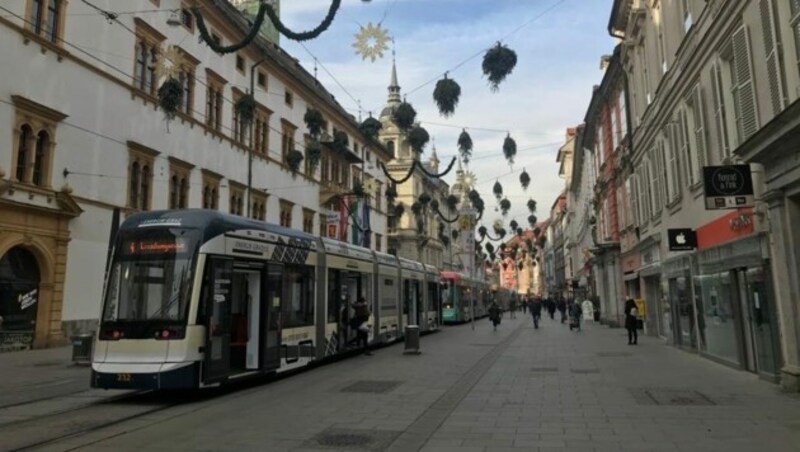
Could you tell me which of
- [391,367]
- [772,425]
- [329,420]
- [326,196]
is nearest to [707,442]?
[772,425]

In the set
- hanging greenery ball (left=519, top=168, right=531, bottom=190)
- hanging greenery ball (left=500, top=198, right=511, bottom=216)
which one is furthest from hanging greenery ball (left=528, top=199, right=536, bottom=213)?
hanging greenery ball (left=519, top=168, right=531, bottom=190)

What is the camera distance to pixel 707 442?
296 inches

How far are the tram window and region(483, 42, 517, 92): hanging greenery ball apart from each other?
6.29 metres

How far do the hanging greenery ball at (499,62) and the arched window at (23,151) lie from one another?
17.0m

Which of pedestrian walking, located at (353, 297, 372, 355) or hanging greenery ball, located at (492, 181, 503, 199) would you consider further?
hanging greenery ball, located at (492, 181, 503, 199)

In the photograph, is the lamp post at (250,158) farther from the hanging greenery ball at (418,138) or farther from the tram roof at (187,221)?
the tram roof at (187,221)

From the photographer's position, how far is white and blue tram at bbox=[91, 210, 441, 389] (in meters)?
11.0

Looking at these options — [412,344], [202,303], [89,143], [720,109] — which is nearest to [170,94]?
[89,143]

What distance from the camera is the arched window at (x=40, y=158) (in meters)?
22.1

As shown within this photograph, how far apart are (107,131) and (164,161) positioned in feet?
12.6

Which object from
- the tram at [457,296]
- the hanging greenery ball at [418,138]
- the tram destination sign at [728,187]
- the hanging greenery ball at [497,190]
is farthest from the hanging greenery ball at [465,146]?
the tram at [457,296]

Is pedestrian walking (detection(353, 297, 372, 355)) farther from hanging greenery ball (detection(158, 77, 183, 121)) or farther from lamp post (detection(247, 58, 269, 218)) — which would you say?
lamp post (detection(247, 58, 269, 218))

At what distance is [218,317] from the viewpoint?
11.8 metres

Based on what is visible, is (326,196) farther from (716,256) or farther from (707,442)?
(707,442)
